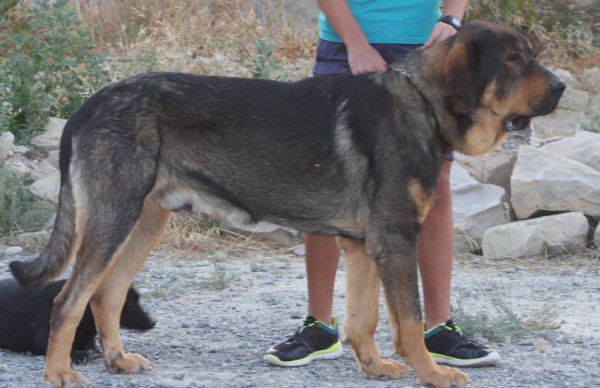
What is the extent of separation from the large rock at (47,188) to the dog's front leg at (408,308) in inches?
163

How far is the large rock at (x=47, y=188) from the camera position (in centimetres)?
771

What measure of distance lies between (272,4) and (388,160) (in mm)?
7633

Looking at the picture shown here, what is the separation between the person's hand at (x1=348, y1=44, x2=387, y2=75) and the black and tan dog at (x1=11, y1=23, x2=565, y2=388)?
0.08 meters

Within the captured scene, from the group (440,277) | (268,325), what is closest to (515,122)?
(440,277)

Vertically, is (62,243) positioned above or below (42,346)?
above

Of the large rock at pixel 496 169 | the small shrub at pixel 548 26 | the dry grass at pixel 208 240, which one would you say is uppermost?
the small shrub at pixel 548 26

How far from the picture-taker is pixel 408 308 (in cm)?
425

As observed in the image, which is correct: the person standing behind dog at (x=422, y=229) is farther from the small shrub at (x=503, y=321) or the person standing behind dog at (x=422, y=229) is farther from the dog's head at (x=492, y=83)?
the small shrub at (x=503, y=321)

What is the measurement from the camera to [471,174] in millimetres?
8336

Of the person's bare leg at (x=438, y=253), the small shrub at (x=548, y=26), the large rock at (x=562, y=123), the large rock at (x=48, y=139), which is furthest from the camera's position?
the small shrub at (x=548, y=26)

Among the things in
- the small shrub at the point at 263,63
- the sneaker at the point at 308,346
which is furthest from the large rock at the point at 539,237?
the small shrub at the point at 263,63

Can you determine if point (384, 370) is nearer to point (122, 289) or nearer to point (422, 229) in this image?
point (422, 229)

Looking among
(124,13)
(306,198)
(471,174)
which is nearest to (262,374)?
(306,198)

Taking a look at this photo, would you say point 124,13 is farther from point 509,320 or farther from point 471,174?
point 509,320
